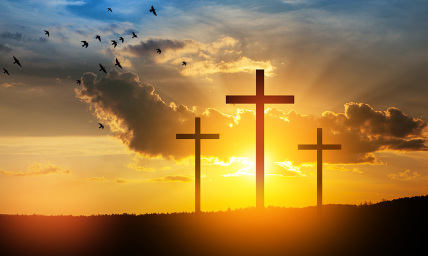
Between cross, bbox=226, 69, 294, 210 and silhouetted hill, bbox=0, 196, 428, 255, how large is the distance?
1.20m

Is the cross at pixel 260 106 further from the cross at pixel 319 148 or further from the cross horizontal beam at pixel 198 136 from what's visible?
the cross at pixel 319 148

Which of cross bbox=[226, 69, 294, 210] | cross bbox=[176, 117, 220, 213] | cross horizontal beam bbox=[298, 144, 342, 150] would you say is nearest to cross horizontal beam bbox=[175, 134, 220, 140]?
cross bbox=[176, 117, 220, 213]

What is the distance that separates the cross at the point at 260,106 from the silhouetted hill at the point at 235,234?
1.20m

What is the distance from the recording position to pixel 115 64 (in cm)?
2755

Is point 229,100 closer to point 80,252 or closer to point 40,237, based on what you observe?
point 80,252

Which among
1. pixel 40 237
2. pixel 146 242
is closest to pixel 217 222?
pixel 146 242

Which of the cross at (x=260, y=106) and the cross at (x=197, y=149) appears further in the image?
the cross at (x=197, y=149)

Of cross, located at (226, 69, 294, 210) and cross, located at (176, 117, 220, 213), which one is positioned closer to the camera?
cross, located at (226, 69, 294, 210)

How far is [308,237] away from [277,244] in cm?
174

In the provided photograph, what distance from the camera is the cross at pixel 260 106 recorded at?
2238 cm

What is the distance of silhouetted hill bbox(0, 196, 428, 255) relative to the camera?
71.0 ft

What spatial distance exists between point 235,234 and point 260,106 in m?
5.57

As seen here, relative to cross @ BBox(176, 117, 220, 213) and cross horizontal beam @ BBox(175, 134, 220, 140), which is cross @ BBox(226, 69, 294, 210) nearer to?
cross horizontal beam @ BBox(175, 134, 220, 140)

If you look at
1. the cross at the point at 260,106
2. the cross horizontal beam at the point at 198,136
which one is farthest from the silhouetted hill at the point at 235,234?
the cross horizontal beam at the point at 198,136
